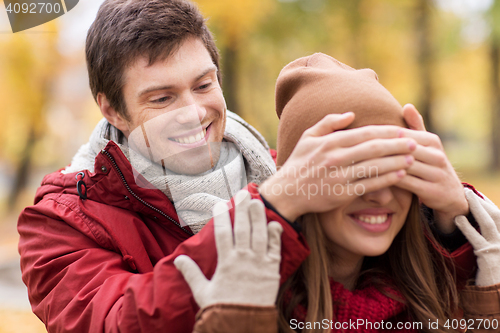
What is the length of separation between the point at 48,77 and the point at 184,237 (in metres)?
9.51

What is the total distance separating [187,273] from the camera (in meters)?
1.39

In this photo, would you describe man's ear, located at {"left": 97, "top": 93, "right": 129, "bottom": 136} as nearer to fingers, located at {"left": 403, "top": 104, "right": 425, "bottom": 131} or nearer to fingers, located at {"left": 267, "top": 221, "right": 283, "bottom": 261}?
fingers, located at {"left": 267, "top": 221, "right": 283, "bottom": 261}

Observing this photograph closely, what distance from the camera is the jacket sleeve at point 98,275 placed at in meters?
1.41

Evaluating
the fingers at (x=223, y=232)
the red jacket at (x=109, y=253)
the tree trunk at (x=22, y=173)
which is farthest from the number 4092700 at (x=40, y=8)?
the tree trunk at (x=22, y=173)

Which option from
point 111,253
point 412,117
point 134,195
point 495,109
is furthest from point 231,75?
point 495,109

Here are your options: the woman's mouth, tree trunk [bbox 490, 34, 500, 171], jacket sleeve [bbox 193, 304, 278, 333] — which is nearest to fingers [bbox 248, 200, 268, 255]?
jacket sleeve [bbox 193, 304, 278, 333]

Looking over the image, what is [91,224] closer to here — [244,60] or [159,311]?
[159,311]

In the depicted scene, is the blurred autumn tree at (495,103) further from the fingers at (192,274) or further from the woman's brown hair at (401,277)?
the fingers at (192,274)

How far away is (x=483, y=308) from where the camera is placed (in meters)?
1.65

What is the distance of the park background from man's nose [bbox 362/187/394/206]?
7.02 meters

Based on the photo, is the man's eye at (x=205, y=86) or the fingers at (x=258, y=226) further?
the man's eye at (x=205, y=86)

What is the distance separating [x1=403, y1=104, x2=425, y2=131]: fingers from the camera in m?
1.54

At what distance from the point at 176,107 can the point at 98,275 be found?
0.87 meters

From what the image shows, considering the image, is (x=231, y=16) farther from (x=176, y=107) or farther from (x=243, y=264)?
(x=243, y=264)
